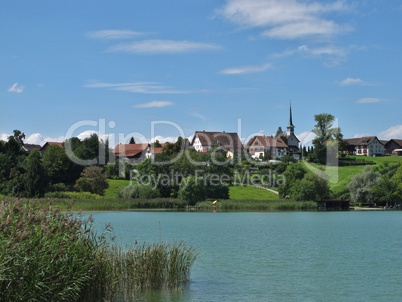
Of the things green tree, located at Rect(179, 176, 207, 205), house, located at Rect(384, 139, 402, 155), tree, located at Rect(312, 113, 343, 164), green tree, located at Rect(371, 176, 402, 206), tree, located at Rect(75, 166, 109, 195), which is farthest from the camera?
house, located at Rect(384, 139, 402, 155)

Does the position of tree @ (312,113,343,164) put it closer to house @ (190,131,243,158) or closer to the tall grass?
house @ (190,131,243,158)

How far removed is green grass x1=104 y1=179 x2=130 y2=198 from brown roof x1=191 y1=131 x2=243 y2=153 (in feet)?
177

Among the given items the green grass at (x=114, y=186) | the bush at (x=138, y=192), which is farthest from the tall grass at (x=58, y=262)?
the green grass at (x=114, y=186)

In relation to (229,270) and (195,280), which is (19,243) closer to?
(195,280)

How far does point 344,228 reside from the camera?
148ft

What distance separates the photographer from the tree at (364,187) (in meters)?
84.4

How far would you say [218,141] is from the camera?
149625 mm

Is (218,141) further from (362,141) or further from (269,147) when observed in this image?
(362,141)

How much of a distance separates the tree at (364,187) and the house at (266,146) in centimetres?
6049

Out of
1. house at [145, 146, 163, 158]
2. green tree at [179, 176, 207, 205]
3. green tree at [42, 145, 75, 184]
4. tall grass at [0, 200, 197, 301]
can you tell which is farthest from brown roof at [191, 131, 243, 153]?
tall grass at [0, 200, 197, 301]

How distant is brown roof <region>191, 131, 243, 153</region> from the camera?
148 m

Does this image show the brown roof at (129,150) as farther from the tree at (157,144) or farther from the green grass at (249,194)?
the green grass at (249,194)

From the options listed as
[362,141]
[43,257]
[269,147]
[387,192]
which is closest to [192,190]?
[387,192]

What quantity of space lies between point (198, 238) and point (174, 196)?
48.1 m
